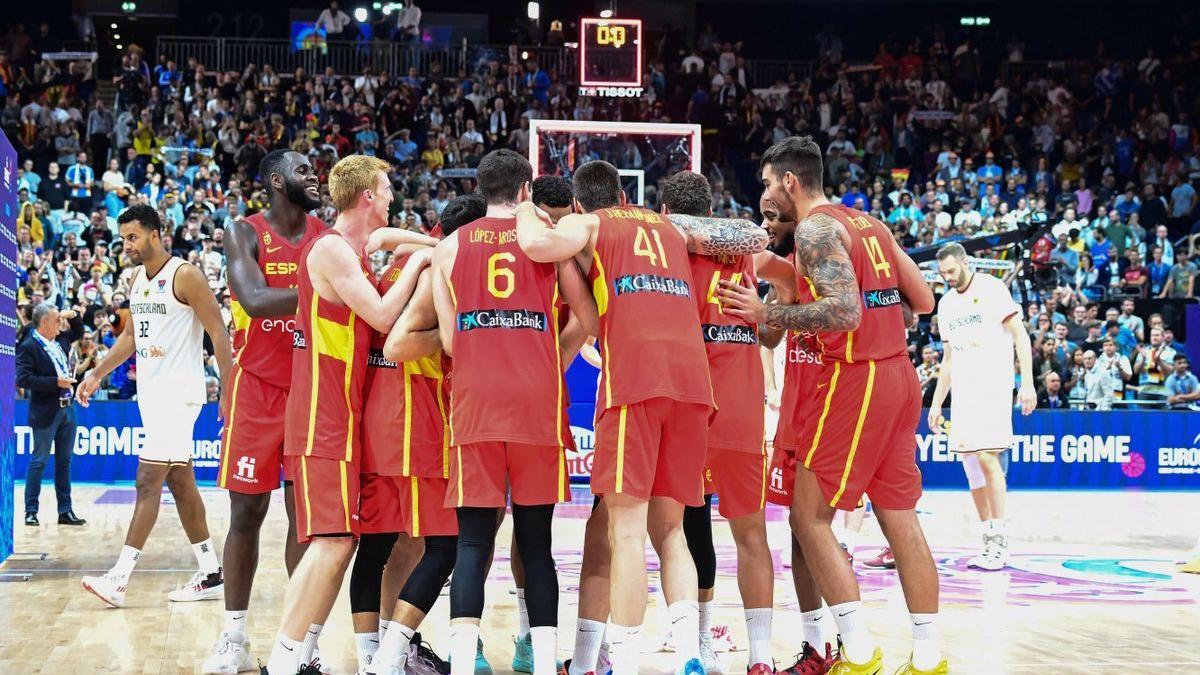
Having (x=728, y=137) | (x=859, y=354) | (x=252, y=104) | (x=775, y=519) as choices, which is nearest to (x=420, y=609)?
(x=859, y=354)

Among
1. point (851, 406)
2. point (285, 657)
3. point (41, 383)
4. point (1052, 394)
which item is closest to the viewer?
point (285, 657)

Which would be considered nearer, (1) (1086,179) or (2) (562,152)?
(2) (562,152)

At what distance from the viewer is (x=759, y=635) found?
576 centimetres

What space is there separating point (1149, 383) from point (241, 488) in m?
15.4

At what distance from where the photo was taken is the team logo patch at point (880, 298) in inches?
227

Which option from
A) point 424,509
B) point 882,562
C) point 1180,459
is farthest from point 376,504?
point 1180,459

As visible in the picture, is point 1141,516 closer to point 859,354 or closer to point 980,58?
point 859,354

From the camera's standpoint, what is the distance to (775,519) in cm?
1254

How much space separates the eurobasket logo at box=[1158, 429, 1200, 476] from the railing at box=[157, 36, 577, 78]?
49.7 feet

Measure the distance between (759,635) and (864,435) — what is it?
102 cm

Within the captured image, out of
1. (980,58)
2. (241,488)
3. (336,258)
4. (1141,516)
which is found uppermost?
(980,58)

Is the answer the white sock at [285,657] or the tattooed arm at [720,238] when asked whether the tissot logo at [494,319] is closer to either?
the tattooed arm at [720,238]

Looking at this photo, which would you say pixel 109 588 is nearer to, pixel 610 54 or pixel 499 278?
pixel 499 278

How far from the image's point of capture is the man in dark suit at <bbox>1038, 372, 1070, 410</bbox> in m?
17.3
